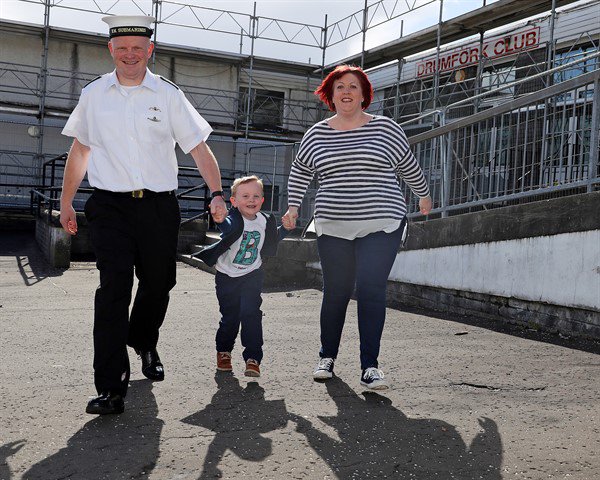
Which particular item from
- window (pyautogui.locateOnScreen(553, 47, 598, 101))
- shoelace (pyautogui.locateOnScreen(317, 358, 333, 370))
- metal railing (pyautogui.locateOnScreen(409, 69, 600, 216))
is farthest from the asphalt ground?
window (pyautogui.locateOnScreen(553, 47, 598, 101))

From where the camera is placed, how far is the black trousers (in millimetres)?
3533

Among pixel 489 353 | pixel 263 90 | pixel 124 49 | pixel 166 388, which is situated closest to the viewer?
pixel 124 49

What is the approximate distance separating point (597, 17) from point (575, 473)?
15.8m

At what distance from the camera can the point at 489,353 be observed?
5.14m

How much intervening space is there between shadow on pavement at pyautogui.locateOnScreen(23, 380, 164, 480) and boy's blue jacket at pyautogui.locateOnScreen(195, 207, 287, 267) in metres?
1.07

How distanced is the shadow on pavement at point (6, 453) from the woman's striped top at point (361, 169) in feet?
6.56

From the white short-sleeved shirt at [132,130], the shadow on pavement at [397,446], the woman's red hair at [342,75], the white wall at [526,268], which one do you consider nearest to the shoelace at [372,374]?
the shadow on pavement at [397,446]

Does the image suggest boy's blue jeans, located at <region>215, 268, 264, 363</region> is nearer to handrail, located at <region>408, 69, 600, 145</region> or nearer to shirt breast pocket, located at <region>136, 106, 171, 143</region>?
shirt breast pocket, located at <region>136, 106, 171, 143</region>

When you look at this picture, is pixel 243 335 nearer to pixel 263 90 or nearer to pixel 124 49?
pixel 124 49

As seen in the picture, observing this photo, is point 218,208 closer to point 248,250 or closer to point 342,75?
point 248,250

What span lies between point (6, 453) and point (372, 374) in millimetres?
1830

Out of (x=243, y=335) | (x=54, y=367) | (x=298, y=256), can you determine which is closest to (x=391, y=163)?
(x=243, y=335)

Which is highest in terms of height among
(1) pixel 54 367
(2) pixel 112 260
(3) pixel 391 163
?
(3) pixel 391 163

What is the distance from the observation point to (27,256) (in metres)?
13.7
